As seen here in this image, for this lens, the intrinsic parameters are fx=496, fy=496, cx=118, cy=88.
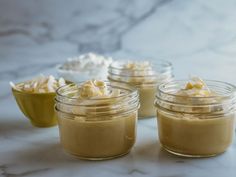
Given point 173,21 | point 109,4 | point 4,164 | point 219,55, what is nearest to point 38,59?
point 109,4

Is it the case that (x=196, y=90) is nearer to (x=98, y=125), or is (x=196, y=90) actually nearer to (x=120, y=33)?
(x=98, y=125)

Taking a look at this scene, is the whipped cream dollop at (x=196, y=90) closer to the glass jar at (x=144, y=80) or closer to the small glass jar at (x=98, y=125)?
the small glass jar at (x=98, y=125)

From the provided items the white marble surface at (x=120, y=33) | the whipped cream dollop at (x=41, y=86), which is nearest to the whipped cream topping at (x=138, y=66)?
the whipped cream dollop at (x=41, y=86)

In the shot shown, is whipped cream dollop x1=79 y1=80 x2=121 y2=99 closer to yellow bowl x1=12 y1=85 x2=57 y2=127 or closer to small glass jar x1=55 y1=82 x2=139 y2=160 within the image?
small glass jar x1=55 y1=82 x2=139 y2=160

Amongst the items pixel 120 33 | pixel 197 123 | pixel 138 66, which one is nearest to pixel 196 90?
pixel 197 123

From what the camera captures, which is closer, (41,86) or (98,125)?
(98,125)

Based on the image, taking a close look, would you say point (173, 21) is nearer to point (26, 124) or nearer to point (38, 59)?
point (38, 59)

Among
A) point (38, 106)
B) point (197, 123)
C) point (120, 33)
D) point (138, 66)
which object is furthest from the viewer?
point (120, 33)
